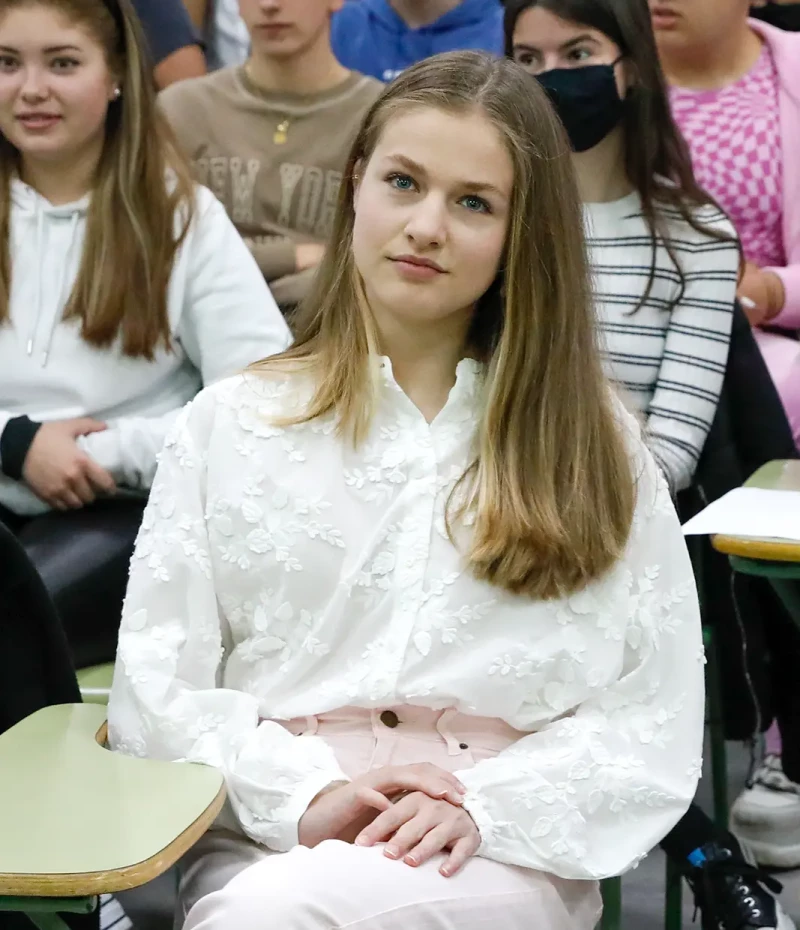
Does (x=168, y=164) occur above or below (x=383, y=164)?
below

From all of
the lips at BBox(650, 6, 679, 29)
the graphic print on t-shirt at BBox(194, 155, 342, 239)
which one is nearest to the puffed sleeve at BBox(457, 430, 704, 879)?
the graphic print on t-shirt at BBox(194, 155, 342, 239)

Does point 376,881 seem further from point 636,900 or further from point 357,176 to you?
point 636,900

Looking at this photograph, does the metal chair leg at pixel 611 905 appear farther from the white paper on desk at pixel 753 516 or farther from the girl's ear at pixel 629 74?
the girl's ear at pixel 629 74

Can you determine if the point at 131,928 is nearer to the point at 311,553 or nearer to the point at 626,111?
the point at 311,553

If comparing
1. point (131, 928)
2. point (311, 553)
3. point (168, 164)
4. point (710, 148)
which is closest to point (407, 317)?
point (311, 553)

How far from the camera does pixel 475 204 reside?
1391 millimetres

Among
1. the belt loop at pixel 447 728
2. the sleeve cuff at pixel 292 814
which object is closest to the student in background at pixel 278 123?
the belt loop at pixel 447 728

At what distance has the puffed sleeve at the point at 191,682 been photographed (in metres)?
1.26

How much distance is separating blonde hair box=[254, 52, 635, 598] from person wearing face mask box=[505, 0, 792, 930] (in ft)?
1.88

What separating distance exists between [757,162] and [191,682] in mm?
1474

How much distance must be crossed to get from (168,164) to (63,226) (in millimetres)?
177

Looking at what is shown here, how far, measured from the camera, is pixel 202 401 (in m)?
1.40

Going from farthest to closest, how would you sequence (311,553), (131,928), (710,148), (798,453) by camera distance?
(710,148)
(798,453)
(131,928)
(311,553)

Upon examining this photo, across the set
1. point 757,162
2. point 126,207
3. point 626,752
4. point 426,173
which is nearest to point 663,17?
point 757,162
